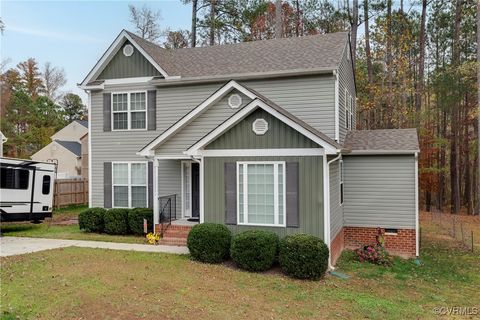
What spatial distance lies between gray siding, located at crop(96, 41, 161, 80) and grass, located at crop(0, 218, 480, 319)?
7.17m

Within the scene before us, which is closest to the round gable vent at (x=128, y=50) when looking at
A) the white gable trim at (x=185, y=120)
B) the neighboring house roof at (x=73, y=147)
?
the white gable trim at (x=185, y=120)

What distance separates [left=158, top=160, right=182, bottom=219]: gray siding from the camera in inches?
553

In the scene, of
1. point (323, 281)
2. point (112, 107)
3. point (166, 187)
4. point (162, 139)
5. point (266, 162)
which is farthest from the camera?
point (112, 107)

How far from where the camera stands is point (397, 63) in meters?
24.9

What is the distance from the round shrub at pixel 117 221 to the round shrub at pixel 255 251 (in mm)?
5578

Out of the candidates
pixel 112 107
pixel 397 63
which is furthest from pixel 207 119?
pixel 397 63

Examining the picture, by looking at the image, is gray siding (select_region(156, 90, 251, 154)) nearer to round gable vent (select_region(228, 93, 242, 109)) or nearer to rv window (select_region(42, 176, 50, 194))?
round gable vent (select_region(228, 93, 242, 109))

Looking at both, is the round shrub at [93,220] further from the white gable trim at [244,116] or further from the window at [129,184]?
the white gable trim at [244,116]

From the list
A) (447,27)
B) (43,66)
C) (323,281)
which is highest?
(43,66)

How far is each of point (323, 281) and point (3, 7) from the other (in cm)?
1133

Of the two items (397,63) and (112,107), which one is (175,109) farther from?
(397,63)

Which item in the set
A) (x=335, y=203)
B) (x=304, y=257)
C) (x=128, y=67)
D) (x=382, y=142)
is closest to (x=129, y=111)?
(x=128, y=67)

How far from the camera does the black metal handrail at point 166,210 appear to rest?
13.0 metres

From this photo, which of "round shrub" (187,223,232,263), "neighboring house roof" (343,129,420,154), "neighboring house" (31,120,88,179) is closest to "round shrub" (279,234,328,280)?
"round shrub" (187,223,232,263)
